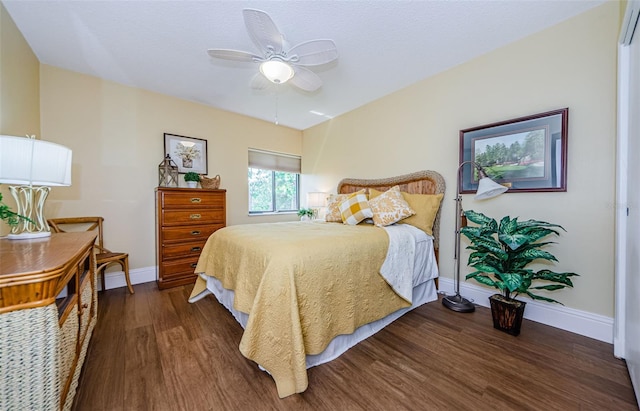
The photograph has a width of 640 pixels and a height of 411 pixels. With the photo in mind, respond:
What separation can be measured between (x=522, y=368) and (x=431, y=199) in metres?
1.54

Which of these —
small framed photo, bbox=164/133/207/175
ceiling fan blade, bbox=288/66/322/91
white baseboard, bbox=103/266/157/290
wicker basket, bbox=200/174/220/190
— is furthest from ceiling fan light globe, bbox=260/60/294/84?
white baseboard, bbox=103/266/157/290

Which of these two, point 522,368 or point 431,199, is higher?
point 431,199

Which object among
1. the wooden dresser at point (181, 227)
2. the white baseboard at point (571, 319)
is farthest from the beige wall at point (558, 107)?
the wooden dresser at point (181, 227)

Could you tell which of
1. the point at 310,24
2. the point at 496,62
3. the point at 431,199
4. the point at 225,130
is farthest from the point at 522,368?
the point at 225,130

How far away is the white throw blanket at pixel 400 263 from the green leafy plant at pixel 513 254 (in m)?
0.45

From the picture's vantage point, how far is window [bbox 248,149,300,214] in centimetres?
420

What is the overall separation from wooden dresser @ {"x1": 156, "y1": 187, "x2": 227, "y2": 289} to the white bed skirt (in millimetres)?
659

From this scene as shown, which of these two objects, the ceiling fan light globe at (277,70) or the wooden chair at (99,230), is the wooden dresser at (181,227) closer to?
the wooden chair at (99,230)

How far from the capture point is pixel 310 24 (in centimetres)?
192

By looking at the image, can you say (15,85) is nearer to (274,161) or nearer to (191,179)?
(191,179)

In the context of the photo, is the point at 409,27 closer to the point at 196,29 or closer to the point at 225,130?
the point at 196,29

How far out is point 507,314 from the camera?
1841 mm

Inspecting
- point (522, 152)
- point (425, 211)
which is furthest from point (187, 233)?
point (522, 152)

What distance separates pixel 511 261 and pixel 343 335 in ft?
4.66
